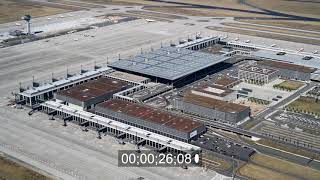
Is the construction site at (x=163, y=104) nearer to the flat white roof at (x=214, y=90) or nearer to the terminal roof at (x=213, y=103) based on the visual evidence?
the terminal roof at (x=213, y=103)

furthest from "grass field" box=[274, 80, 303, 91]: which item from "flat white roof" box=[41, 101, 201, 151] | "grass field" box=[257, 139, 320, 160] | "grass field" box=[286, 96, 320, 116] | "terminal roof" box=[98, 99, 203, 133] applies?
"flat white roof" box=[41, 101, 201, 151]

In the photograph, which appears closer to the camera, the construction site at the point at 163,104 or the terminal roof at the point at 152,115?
the construction site at the point at 163,104

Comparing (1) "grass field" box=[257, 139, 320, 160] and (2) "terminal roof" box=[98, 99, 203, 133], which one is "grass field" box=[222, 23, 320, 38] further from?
(2) "terminal roof" box=[98, 99, 203, 133]

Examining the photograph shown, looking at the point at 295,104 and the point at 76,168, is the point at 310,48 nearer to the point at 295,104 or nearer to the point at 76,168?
the point at 295,104

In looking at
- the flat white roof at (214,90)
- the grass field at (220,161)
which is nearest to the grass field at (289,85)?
the flat white roof at (214,90)

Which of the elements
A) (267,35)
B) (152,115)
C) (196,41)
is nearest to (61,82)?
(152,115)

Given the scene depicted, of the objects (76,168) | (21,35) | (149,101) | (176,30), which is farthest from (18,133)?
(176,30)
